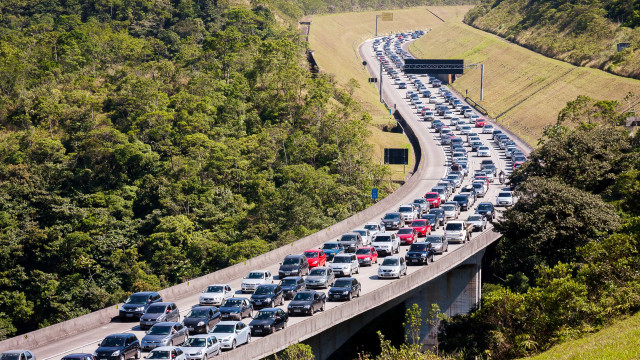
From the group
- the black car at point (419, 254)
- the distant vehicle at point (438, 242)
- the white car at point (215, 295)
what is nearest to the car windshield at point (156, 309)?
the white car at point (215, 295)

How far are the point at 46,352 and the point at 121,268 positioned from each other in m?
36.1

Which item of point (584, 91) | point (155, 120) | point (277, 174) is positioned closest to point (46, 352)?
point (277, 174)

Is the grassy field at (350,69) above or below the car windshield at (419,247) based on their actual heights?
above

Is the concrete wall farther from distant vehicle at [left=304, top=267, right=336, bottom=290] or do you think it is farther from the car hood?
the car hood

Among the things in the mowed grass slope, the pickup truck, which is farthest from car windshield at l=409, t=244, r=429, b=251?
the mowed grass slope

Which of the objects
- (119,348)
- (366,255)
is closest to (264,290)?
(119,348)

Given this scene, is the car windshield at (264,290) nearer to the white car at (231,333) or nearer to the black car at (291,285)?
the black car at (291,285)

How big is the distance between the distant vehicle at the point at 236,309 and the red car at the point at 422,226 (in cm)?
2173

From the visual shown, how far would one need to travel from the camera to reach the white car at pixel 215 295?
142ft

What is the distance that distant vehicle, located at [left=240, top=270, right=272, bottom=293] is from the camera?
46353 mm

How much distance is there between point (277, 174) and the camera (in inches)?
3467

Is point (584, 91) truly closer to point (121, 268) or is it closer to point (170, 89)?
point (170, 89)

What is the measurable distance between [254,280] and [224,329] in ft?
35.1

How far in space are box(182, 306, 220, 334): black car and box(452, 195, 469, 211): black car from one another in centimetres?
3496
